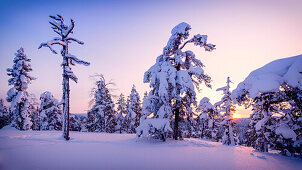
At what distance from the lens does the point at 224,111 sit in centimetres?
2066

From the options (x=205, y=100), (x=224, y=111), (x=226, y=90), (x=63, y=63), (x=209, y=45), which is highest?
(x=209, y=45)

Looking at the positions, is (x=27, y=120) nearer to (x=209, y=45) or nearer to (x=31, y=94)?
(x=31, y=94)

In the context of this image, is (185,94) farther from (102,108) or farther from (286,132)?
Answer: (102,108)

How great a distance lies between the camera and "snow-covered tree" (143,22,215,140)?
10.5 m

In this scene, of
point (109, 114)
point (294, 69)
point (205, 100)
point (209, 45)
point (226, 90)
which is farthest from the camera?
point (109, 114)

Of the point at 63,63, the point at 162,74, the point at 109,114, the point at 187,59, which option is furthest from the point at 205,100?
the point at 109,114

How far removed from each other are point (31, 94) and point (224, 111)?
31.3m

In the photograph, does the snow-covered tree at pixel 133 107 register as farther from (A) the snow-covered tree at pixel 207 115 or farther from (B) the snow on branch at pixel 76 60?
(B) the snow on branch at pixel 76 60

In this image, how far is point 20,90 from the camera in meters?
20.8

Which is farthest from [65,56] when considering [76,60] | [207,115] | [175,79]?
[207,115]

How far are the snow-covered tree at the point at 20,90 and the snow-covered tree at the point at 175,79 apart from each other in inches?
811

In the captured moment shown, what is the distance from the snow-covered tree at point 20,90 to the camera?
20.1 m

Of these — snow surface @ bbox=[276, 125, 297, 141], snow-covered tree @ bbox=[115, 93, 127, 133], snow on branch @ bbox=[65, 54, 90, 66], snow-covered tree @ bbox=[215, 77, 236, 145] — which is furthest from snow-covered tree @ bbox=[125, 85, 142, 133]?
snow surface @ bbox=[276, 125, 297, 141]

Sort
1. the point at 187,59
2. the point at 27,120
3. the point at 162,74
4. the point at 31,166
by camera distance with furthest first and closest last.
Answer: the point at 27,120, the point at 187,59, the point at 162,74, the point at 31,166
